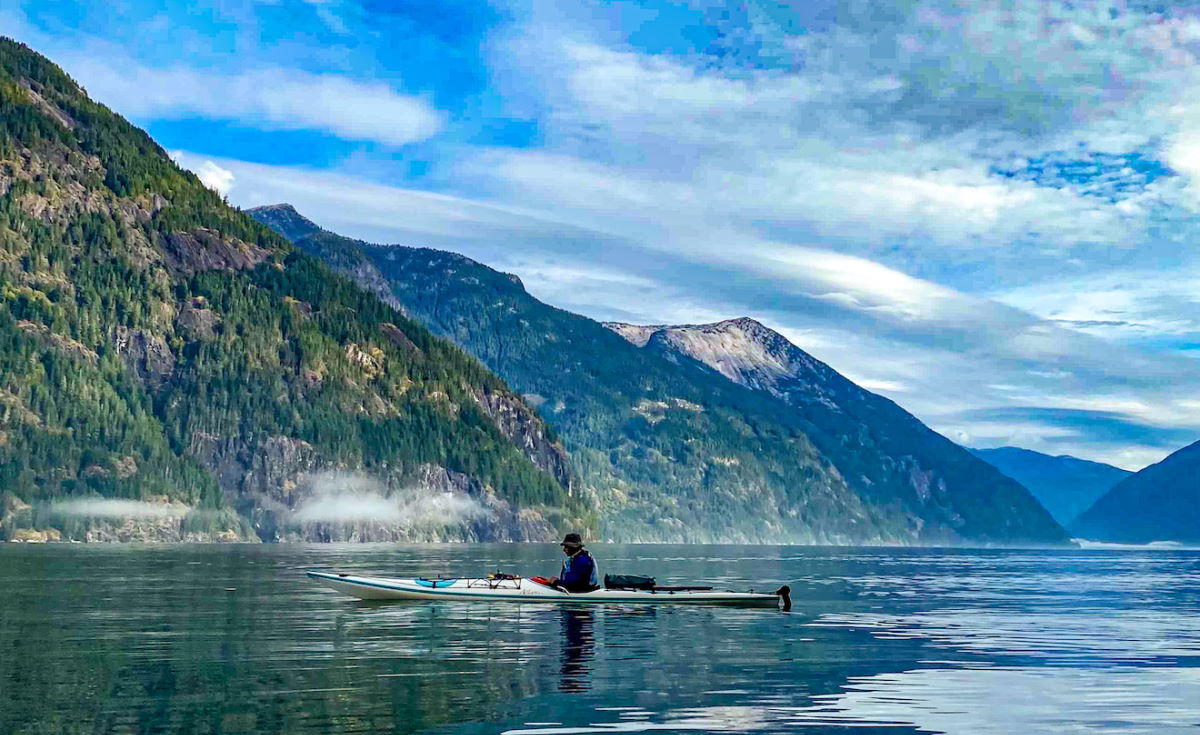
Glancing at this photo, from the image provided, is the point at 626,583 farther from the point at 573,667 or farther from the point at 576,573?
the point at 573,667

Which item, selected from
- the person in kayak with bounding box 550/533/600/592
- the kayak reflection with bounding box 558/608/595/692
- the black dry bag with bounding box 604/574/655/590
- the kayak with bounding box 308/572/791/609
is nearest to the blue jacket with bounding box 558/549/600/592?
the person in kayak with bounding box 550/533/600/592

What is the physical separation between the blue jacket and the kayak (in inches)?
17.8

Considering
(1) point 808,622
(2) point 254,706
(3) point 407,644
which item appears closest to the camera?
(2) point 254,706

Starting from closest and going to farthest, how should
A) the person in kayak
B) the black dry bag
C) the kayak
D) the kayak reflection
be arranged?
the kayak reflection, the person in kayak, the kayak, the black dry bag

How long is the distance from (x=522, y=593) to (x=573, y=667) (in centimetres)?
3138

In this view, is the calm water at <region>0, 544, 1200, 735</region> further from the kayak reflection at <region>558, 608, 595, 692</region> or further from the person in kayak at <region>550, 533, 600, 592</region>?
the person in kayak at <region>550, 533, 600, 592</region>

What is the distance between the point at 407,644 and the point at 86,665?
50.0ft

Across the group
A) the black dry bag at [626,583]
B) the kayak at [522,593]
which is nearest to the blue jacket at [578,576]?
the kayak at [522,593]

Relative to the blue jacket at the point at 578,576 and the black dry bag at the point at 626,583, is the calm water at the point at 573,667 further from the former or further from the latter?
the blue jacket at the point at 578,576

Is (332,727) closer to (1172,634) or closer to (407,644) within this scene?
(407,644)

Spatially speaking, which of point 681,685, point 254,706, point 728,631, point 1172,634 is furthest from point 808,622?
point 254,706

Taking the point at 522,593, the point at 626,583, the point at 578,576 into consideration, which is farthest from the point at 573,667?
the point at 626,583

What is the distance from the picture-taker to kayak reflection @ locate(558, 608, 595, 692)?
48.6m

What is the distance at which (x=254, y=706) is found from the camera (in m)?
41.3
